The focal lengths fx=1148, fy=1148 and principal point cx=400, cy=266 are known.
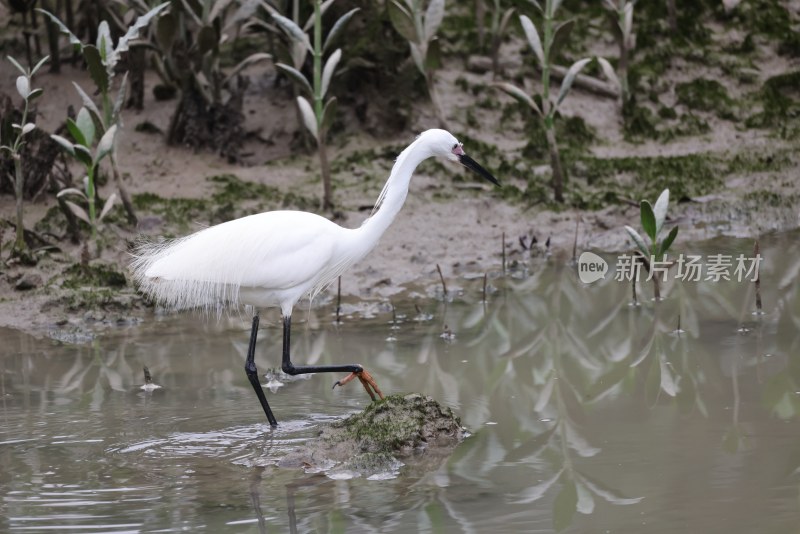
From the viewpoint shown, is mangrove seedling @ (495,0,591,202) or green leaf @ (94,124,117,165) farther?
mangrove seedling @ (495,0,591,202)

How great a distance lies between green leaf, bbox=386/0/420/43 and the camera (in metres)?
9.77

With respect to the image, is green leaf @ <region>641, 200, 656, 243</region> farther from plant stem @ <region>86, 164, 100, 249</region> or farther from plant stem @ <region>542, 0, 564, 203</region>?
plant stem @ <region>86, 164, 100, 249</region>

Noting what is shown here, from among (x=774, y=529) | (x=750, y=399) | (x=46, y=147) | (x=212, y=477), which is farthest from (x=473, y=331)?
(x=46, y=147)

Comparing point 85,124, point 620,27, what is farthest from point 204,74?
point 620,27

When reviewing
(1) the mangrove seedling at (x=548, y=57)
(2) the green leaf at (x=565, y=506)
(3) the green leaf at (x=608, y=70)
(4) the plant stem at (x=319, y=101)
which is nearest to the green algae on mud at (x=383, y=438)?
(2) the green leaf at (x=565, y=506)

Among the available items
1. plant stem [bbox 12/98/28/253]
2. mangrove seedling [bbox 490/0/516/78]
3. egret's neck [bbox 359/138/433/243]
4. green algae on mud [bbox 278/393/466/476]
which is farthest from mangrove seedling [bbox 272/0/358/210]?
green algae on mud [bbox 278/393/466/476]

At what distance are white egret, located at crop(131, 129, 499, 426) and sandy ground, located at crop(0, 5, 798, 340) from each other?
6.69 feet

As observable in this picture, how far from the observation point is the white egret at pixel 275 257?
634 centimetres

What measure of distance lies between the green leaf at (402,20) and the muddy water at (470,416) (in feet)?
8.40

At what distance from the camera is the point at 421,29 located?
10.1 m

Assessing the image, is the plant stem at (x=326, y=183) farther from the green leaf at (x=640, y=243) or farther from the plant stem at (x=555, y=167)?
the green leaf at (x=640, y=243)

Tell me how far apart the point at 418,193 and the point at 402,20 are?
152 cm

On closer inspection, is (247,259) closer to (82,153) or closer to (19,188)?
(82,153)

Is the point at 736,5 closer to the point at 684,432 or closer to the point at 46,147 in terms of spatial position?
the point at 46,147
